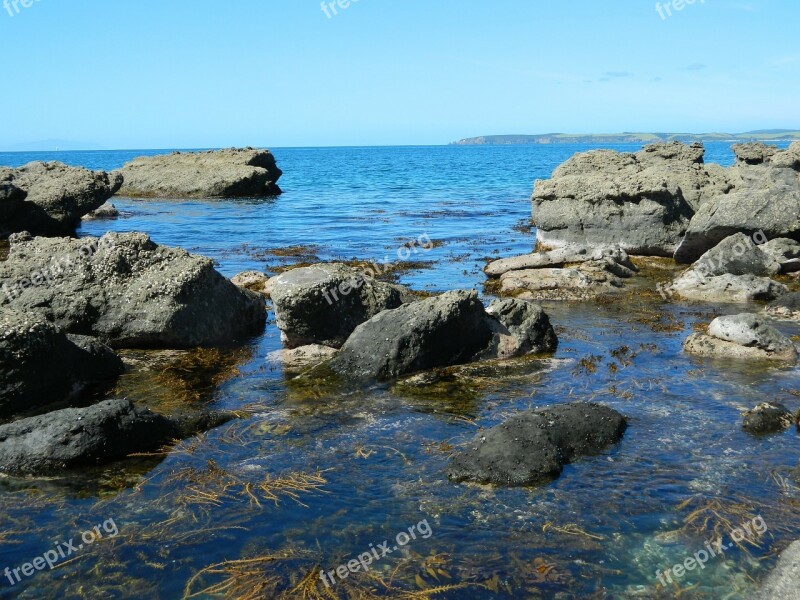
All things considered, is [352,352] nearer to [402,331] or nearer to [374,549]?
[402,331]

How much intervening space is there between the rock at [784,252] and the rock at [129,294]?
1459cm

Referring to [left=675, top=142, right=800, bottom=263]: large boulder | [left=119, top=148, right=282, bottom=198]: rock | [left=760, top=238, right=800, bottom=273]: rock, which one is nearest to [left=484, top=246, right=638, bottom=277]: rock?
[left=675, top=142, right=800, bottom=263]: large boulder

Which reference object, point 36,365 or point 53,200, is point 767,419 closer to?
point 36,365

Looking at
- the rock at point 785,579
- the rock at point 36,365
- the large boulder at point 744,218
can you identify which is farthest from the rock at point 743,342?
the rock at point 36,365

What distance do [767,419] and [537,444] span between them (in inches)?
130

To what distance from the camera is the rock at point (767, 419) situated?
382 inches

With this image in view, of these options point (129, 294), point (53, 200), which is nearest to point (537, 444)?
point (129, 294)

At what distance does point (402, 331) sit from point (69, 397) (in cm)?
517

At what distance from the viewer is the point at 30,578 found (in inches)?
261

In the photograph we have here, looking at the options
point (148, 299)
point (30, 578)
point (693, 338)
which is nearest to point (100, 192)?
point (148, 299)

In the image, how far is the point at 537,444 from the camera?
343 inches

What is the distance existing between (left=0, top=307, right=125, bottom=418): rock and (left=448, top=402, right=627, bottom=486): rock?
6285mm

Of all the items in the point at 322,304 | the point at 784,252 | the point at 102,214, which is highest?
Result: the point at 322,304

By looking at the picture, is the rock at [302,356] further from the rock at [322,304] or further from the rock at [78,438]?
the rock at [78,438]
